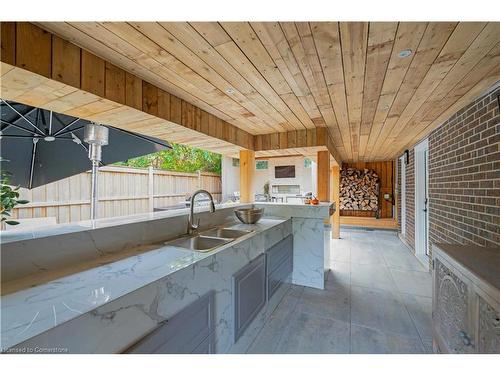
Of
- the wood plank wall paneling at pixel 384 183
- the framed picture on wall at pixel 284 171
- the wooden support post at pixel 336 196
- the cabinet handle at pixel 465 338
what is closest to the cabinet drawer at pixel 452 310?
the cabinet handle at pixel 465 338

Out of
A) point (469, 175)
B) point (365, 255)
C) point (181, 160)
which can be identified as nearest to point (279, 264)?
point (469, 175)

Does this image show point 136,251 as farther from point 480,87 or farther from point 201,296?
point 480,87

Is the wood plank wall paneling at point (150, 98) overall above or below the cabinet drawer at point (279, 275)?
above

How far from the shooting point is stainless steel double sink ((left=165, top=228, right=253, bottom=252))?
1691 mm

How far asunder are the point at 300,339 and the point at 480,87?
2389mm

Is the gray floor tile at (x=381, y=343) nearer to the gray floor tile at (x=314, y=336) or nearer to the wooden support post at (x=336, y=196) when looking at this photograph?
the gray floor tile at (x=314, y=336)

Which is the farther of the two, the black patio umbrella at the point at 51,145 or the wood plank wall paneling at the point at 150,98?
the black patio umbrella at the point at 51,145

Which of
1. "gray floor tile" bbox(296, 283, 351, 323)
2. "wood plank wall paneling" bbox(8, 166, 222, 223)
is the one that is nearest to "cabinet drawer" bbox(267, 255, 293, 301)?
"gray floor tile" bbox(296, 283, 351, 323)

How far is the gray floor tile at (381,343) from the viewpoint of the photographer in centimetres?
170

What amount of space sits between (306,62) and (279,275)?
6.52ft

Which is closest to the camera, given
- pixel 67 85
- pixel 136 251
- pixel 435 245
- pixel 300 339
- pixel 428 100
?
pixel 67 85

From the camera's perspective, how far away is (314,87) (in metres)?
1.74

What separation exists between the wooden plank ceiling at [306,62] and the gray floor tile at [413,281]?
2.05m
